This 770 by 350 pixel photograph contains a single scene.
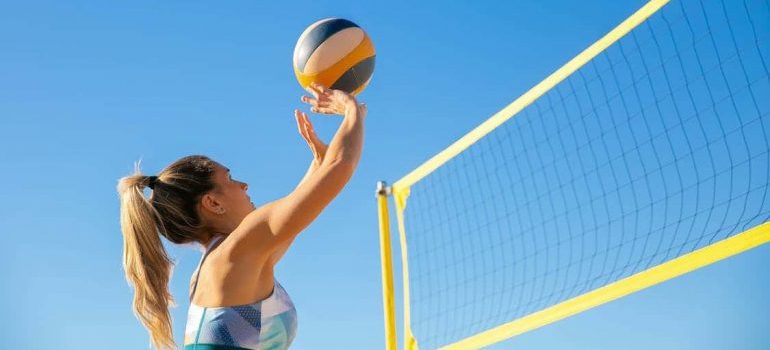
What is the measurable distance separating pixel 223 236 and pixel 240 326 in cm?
36

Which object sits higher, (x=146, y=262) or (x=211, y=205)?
(x=211, y=205)

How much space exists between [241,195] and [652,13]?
2.54 metres

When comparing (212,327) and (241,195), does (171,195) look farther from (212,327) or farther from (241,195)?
(212,327)

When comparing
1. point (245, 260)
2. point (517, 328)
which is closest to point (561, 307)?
point (517, 328)

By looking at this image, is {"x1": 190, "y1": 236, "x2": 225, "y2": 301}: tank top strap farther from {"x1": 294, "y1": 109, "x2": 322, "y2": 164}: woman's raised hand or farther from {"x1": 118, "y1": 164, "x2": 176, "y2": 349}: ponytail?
{"x1": 294, "y1": 109, "x2": 322, "y2": 164}: woman's raised hand

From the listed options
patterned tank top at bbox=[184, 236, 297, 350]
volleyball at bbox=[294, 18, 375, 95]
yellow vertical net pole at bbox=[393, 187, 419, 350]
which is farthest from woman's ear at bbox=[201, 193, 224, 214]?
yellow vertical net pole at bbox=[393, 187, 419, 350]

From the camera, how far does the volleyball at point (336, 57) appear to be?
3744mm

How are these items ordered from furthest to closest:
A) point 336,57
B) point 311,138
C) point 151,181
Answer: point 336,57
point 311,138
point 151,181

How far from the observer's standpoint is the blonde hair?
273 cm

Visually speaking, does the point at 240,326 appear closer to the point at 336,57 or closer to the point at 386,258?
the point at 336,57

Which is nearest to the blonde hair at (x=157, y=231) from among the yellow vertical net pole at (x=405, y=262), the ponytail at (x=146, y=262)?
the ponytail at (x=146, y=262)

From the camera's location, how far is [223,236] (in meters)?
2.67

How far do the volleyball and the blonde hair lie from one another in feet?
3.47

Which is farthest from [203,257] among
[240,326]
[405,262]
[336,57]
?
[405,262]
